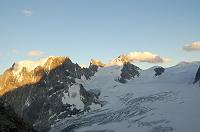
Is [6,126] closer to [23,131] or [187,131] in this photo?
[23,131]

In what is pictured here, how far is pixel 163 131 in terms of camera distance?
179625 mm

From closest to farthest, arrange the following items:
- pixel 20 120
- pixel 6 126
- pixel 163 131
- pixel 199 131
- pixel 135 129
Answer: pixel 6 126 < pixel 20 120 < pixel 199 131 < pixel 163 131 < pixel 135 129

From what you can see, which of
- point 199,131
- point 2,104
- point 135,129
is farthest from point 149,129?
point 2,104

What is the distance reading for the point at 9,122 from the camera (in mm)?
26875

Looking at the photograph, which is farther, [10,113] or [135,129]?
[135,129]

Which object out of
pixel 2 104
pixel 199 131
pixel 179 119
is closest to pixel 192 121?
pixel 179 119

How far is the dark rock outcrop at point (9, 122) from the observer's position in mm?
25744

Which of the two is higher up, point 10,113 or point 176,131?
point 10,113

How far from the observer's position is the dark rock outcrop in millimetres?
25744

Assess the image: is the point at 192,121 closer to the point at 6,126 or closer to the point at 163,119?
the point at 163,119

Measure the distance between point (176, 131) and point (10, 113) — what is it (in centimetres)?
15103

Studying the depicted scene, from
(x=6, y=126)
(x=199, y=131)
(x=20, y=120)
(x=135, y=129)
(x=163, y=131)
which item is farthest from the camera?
(x=135, y=129)

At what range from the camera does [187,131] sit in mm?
172500

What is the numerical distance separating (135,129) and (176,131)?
2479 centimetres
